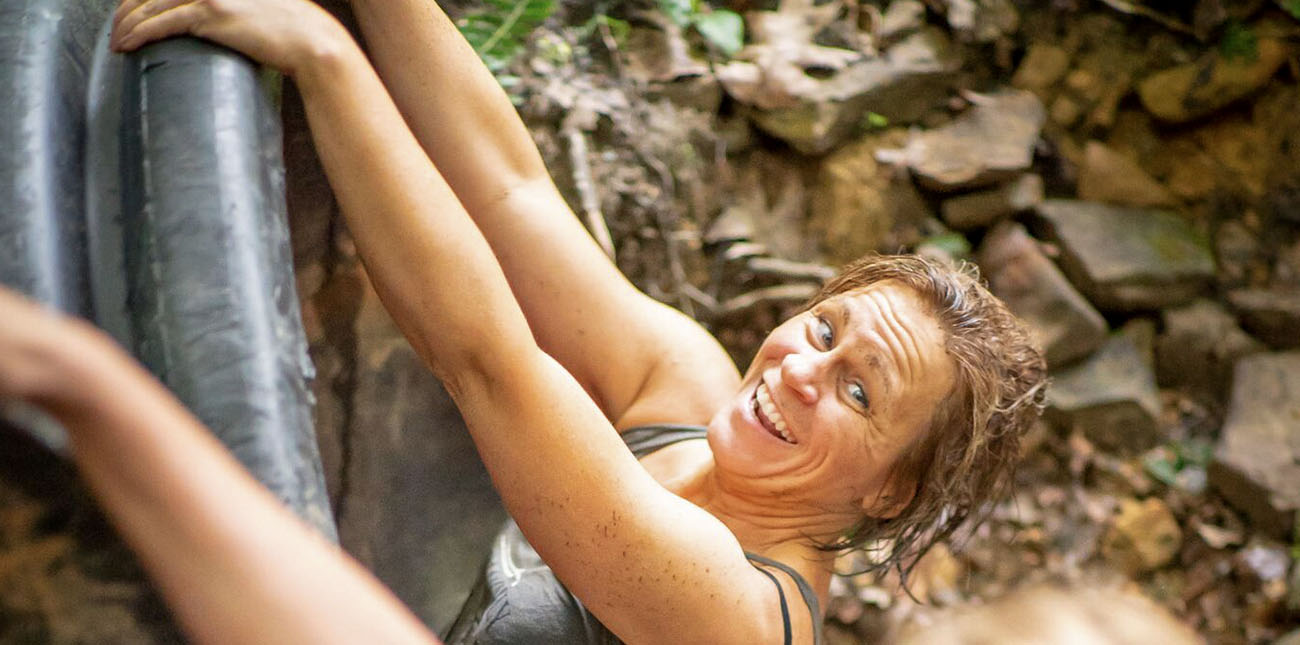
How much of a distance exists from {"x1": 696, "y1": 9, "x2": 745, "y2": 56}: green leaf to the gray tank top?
2.04m

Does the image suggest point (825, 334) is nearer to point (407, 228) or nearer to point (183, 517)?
point (407, 228)

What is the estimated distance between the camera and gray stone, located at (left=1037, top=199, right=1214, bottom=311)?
3.74 m

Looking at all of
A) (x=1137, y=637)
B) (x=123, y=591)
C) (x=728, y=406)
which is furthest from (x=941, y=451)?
(x=123, y=591)

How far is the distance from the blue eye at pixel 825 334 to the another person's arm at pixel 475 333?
0.45 m

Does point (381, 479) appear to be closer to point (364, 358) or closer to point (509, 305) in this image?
point (364, 358)

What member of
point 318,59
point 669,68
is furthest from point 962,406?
point 669,68

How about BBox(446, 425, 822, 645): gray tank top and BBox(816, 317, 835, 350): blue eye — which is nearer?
BBox(446, 425, 822, 645): gray tank top

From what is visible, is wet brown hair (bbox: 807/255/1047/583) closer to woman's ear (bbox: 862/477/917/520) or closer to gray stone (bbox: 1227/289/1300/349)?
woman's ear (bbox: 862/477/917/520)

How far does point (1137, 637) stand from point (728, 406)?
892mm

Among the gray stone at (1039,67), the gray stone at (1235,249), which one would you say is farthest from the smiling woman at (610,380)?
the gray stone at (1235,249)

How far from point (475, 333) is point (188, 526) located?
67cm

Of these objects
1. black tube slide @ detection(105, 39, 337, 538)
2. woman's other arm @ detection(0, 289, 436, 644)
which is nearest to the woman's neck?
black tube slide @ detection(105, 39, 337, 538)

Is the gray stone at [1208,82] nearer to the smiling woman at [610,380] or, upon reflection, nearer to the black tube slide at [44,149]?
the smiling woman at [610,380]

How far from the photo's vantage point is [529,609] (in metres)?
1.54
